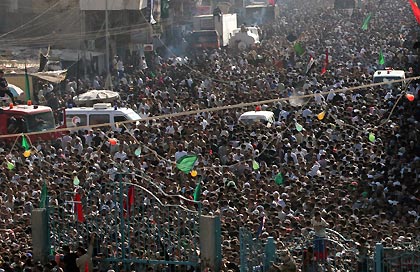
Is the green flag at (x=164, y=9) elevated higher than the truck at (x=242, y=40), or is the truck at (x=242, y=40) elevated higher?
the green flag at (x=164, y=9)

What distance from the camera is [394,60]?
3216 cm

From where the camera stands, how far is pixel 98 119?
68.5ft

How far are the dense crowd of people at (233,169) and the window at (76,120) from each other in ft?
2.80

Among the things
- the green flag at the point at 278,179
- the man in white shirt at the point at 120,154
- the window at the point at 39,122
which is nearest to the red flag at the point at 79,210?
the green flag at the point at 278,179

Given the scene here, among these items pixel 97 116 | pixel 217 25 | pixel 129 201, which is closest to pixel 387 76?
pixel 97 116

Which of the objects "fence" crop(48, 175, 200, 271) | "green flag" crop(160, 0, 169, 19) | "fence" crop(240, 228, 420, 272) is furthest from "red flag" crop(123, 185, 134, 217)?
"green flag" crop(160, 0, 169, 19)

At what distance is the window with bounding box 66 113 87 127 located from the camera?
2094 cm

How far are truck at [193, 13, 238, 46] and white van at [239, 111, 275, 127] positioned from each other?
2033cm

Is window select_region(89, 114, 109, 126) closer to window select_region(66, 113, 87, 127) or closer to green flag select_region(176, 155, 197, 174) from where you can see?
window select_region(66, 113, 87, 127)

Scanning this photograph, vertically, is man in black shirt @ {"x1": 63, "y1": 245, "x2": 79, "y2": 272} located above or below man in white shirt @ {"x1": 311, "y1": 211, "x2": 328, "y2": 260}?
below

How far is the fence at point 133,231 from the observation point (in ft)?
39.3

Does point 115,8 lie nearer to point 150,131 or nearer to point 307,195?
point 150,131

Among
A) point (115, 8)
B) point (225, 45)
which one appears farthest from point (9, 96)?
point (225, 45)

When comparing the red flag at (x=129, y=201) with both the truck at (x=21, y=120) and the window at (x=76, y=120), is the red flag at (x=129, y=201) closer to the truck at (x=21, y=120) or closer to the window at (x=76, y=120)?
the truck at (x=21, y=120)
